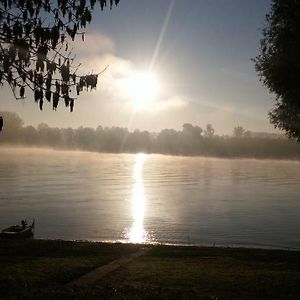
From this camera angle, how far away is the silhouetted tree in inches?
1000

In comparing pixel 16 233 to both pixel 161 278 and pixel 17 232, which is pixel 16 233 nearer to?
pixel 17 232

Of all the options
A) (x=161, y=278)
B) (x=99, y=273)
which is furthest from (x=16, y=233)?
(x=161, y=278)

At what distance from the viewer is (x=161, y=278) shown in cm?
2067

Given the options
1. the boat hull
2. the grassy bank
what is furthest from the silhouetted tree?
the boat hull

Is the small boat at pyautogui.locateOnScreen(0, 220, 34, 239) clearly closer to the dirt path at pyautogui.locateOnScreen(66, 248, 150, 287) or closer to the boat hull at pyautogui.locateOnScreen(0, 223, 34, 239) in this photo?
the boat hull at pyautogui.locateOnScreen(0, 223, 34, 239)

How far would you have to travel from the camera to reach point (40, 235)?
74.3 m

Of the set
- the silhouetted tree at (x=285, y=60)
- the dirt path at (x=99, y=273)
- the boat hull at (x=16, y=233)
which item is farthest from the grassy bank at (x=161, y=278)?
the boat hull at (x=16, y=233)

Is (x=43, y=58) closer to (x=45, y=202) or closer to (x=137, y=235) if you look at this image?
(x=137, y=235)

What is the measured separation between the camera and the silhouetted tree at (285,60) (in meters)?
25.4

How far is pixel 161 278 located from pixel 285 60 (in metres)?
14.2

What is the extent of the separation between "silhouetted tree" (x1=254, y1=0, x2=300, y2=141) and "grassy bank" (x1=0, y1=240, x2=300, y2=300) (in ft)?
30.7

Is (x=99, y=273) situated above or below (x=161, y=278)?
below

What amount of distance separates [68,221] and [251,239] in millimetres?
39926

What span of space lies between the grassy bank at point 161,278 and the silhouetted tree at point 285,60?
9.36 metres
